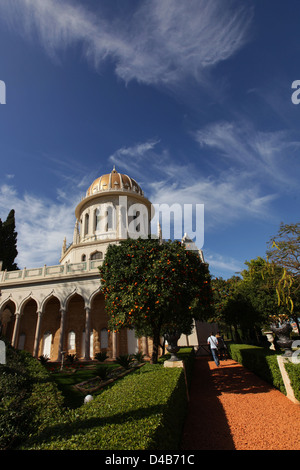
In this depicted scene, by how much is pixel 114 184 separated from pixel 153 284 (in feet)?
80.9

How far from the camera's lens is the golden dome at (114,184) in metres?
32.2

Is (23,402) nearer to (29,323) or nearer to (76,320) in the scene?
(76,320)

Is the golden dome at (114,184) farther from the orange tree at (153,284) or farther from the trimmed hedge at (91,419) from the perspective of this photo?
the trimmed hedge at (91,419)

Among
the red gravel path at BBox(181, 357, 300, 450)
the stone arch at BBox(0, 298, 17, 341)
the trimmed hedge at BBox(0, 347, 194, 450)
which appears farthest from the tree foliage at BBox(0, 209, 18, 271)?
the red gravel path at BBox(181, 357, 300, 450)

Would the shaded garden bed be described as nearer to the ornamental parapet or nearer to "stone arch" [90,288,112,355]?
"stone arch" [90,288,112,355]

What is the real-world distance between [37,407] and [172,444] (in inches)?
119

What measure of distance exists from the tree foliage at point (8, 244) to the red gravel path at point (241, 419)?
95.2ft

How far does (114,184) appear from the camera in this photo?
32469 mm

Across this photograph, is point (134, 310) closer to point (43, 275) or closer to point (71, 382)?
point (71, 382)

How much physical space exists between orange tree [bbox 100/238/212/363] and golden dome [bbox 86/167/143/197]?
2163 cm

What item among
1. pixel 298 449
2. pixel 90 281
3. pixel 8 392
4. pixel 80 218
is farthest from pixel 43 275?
pixel 298 449

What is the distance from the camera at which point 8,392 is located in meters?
6.06

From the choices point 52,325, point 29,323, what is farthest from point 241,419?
point 29,323

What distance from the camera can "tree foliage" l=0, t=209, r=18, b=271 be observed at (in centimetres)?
3134
